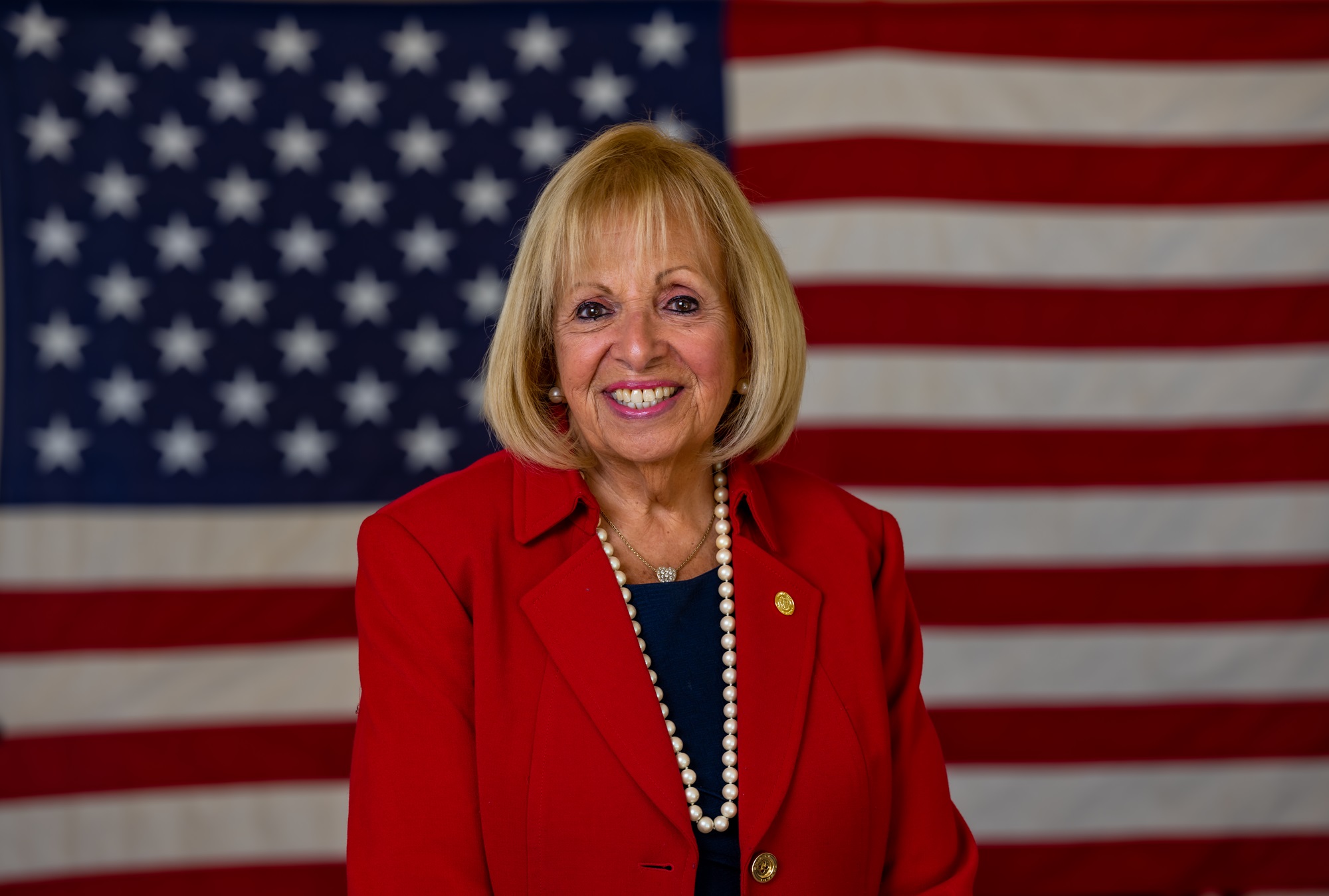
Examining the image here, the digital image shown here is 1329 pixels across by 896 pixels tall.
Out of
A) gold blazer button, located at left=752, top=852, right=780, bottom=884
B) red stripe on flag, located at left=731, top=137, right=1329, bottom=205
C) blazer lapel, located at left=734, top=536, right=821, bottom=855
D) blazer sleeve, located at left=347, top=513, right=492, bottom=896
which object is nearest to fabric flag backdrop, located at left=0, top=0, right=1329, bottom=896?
red stripe on flag, located at left=731, top=137, right=1329, bottom=205

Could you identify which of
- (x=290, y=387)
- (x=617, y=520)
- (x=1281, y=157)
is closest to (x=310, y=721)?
(x=290, y=387)

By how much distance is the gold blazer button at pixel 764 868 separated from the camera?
1540 millimetres

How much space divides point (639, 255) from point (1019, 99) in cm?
201

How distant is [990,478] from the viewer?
325 centimetres

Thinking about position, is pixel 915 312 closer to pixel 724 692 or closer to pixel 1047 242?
pixel 1047 242

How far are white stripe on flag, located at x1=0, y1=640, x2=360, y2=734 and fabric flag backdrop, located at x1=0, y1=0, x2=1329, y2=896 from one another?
0.02 metres

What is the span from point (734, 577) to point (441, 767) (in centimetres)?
49

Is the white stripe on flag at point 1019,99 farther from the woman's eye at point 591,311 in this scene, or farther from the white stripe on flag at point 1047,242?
the woman's eye at point 591,311

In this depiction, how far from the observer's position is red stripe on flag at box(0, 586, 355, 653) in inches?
120

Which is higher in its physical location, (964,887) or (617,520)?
(617,520)

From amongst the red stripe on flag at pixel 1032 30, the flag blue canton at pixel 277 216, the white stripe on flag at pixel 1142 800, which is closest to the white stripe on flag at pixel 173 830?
the flag blue canton at pixel 277 216

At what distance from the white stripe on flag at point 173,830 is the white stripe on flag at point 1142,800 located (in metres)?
1.70

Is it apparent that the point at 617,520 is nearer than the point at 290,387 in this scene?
Yes

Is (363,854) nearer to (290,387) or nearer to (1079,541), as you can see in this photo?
(290,387)
